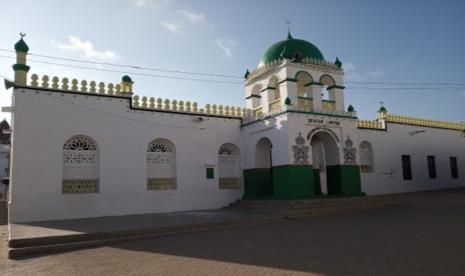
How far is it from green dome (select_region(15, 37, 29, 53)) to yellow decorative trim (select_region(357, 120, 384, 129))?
43.9ft

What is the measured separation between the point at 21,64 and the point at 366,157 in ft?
46.6

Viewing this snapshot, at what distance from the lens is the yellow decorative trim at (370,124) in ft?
54.6

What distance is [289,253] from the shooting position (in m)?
6.41

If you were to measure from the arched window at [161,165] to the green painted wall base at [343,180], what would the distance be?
5.92 metres

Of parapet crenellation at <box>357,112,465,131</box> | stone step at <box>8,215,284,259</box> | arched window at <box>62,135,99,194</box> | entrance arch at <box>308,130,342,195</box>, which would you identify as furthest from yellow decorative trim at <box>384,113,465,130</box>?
arched window at <box>62,135,99,194</box>

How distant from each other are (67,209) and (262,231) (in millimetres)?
6130

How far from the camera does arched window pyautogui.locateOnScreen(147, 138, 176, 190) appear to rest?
1267 centimetres

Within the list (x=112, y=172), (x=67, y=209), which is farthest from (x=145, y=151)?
(x=67, y=209)

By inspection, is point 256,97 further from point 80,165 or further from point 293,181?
point 80,165

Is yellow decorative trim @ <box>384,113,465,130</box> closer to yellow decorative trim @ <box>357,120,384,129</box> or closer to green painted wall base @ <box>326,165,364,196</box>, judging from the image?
yellow decorative trim @ <box>357,120,384,129</box>

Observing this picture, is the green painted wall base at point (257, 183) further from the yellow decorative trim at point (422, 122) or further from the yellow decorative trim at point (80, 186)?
the yellow decorative trim at point (422, 122)

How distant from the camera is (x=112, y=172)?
1174 cm

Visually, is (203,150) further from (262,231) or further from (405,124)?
(405,124)

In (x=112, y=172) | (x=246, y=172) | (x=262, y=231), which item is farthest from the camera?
(x=246, y=172)
